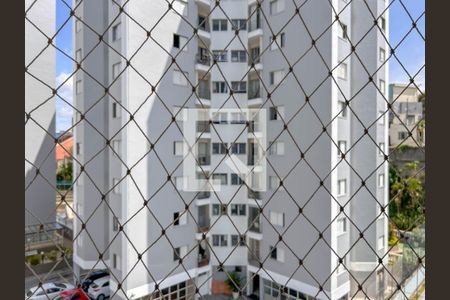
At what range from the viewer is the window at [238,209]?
14.0 ft

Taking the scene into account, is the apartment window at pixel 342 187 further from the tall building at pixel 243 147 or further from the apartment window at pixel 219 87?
the apartment window at pixel 219 87

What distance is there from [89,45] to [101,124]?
3.11 ft

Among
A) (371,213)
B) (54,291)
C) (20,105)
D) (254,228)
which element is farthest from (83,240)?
(20,105)

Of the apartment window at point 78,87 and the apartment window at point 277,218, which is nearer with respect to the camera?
the apartment window at point 277,218

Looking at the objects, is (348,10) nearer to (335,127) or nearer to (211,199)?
(335,127)

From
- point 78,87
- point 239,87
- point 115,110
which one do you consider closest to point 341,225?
point 239,87

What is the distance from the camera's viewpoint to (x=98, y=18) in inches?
143

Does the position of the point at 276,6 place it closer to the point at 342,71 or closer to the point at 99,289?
the point at 342,71

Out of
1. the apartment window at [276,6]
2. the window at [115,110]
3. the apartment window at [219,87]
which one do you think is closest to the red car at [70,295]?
the window at [115,110]

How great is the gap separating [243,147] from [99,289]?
2.47m

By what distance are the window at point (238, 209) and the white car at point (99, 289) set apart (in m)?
1.78

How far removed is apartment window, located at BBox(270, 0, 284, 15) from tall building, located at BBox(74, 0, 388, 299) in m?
0.01

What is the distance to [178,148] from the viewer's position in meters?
3.62

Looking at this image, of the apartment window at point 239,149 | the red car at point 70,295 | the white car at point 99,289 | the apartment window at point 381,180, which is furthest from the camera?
the apartment window at point 239,149
